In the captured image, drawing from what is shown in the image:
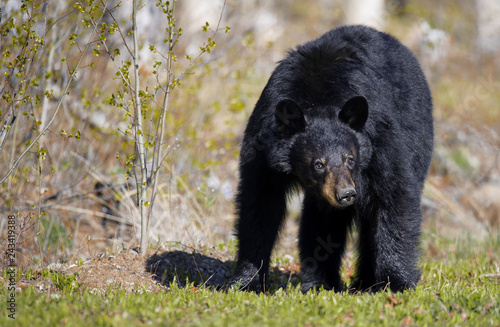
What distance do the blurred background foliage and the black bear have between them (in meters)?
0.84

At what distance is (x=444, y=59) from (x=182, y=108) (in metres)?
8.67

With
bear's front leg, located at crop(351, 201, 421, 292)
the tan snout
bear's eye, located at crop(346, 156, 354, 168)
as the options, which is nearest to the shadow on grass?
bear's front leg, located at crop(351, 201, 421, 292)

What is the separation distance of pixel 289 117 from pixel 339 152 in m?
0.41

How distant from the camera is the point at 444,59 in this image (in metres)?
14.4

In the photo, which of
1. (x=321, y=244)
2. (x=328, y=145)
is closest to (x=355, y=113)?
(x=328, y=145)

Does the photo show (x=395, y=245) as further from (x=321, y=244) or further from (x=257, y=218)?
(x=257, y=218)

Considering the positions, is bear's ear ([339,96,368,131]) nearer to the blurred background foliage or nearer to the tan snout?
the tan snout

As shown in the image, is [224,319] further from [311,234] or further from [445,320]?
[311,234]

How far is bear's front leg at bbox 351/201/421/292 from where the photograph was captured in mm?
4180

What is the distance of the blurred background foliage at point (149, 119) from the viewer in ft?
17.1

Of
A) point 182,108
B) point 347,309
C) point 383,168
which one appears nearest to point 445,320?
point 347,309

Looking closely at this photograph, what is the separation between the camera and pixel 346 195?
380 cm

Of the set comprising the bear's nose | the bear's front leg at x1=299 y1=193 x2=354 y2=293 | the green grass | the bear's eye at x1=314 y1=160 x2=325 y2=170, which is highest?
the bear's eye at x1=314 y1=160 x2=325 y2=170

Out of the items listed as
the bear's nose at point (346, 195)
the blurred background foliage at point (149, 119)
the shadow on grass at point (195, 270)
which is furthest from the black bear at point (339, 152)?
the blurred background foliage at point (149, 119)
